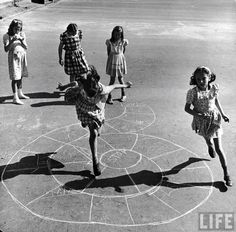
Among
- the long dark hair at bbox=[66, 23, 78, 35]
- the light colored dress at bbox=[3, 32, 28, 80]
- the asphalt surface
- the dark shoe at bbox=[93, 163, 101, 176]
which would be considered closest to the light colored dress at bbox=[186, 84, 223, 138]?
the asphalt surface

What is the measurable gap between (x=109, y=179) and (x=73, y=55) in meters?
3.36

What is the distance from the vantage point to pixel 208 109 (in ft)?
16.4

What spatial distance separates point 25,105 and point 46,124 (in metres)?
1.12

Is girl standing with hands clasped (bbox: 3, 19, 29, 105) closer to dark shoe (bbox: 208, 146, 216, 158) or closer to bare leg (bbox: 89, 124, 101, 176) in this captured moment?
bare leg (bbox: 89, 124, 101, 176)

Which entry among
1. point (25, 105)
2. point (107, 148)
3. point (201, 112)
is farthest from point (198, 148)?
point (25, 105)

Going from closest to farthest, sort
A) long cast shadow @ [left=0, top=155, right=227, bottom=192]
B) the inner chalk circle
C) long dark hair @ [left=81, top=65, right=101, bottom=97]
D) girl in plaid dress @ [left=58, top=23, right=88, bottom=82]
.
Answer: long dark hair @ [left=81, top=65, right=101, bottom=97] < long cast shadow @ [left=0, top=155, right=227, bottom=192] < the inner chalk circle < girl in plaid dress @ [left=58, top=23, right=88, bottom=82]

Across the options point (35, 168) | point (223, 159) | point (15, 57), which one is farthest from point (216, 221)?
point (15, 57)

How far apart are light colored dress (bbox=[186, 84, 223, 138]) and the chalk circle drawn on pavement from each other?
2.26ft

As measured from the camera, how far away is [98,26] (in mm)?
16672

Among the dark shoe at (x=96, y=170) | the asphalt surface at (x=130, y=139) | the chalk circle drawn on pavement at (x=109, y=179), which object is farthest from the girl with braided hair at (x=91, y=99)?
the asphalt surface at (x=130, y=139)

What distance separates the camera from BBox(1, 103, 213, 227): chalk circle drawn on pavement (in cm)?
448

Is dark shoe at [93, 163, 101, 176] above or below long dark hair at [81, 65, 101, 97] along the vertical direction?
below

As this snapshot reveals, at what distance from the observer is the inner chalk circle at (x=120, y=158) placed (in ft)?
18.0

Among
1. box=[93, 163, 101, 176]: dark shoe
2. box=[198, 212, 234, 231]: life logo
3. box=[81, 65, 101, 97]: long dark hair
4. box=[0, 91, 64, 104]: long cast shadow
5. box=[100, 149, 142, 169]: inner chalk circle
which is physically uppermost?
box=[81, 65, 101, 97]: long dark hair
